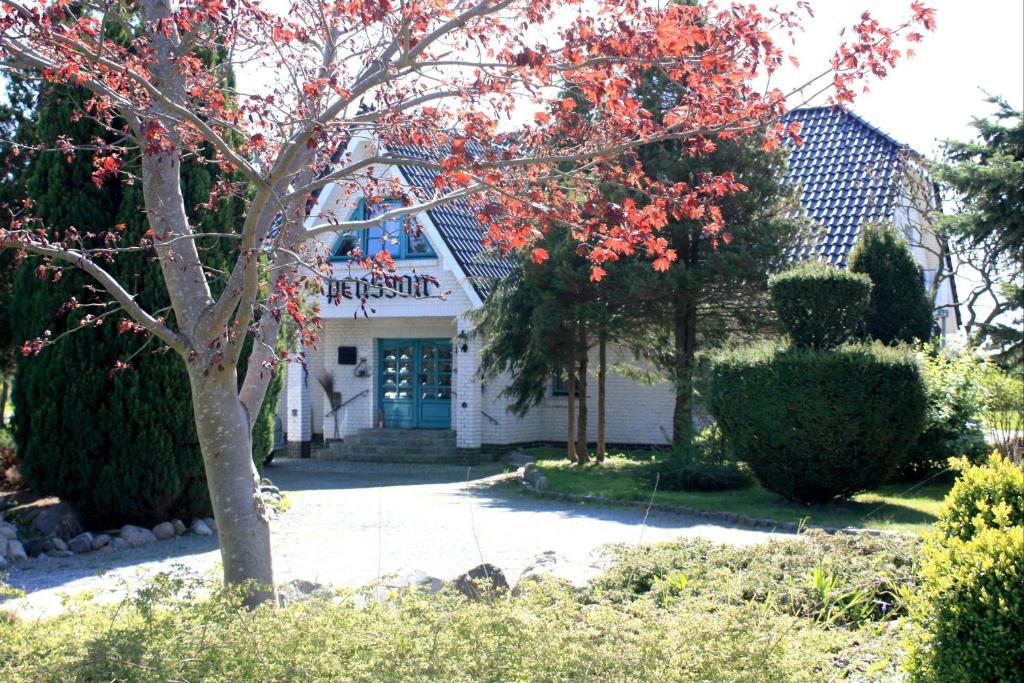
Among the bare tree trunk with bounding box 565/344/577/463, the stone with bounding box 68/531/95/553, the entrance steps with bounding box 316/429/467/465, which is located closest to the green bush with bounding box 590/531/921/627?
the stone with bounding box 68/531/95/553

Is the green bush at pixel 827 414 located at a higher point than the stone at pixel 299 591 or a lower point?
higher

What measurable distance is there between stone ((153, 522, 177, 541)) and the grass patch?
5.52 metres

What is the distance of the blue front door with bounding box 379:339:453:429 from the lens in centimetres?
2303

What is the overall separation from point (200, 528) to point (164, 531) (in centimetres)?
42

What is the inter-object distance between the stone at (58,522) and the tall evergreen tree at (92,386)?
12 centimetres

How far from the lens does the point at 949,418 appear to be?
14094 mm

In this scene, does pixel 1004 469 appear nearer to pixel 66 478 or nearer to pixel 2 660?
pixel 2 660

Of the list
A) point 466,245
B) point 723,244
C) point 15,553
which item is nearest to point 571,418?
point 466,245

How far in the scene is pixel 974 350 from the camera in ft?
50.5

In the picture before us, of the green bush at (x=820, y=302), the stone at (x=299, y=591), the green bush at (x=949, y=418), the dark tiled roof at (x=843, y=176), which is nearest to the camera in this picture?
the stone at (x=299, y=591)

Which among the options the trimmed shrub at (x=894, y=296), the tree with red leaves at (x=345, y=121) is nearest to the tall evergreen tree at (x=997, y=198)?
the trimmed shrub at (x=894, y=296)

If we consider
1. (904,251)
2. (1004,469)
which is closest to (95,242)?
(1004,469)

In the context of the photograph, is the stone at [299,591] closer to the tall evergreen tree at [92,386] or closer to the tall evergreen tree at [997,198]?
the tall evergreen tree at [92,386]

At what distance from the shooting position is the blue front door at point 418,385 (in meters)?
23.0
